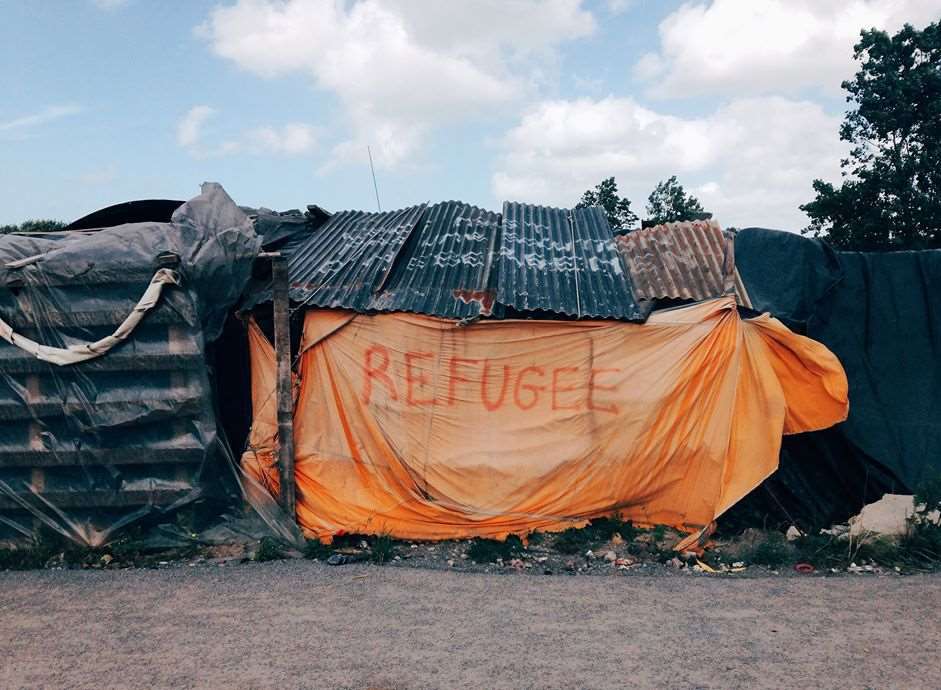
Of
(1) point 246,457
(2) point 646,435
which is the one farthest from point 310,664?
(2) point 646,435

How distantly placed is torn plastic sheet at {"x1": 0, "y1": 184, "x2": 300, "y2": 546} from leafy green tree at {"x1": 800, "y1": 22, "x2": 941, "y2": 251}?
1547cm

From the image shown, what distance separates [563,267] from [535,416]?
57.1 inches

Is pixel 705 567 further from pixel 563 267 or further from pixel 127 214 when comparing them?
pixel 127 214

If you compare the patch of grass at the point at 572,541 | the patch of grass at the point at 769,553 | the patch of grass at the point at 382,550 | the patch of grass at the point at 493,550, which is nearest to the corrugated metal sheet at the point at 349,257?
the patch of grass at the point at 382,550

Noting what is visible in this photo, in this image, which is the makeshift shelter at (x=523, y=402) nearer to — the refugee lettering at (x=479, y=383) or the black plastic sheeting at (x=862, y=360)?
the refugee lettering at (x=479, y=383)

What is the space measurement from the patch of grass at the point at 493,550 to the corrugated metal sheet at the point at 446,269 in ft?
6.15

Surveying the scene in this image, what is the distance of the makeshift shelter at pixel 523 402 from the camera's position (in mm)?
6172

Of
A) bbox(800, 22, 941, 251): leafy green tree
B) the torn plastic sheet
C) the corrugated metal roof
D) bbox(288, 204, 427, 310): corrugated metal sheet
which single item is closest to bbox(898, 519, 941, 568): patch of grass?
the corrugated metal roof

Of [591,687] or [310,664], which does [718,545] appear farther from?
[310,664]

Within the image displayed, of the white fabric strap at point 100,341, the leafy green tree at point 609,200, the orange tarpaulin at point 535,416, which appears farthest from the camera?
the leafy green tree at point 609,200

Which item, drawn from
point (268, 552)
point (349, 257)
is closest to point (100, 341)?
point (268, 552)

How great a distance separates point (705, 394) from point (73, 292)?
205 inches

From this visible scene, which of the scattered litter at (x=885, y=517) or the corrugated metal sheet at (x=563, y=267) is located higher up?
the corrugated metal sheet at (x=563, y=267)

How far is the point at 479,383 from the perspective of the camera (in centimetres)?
648
